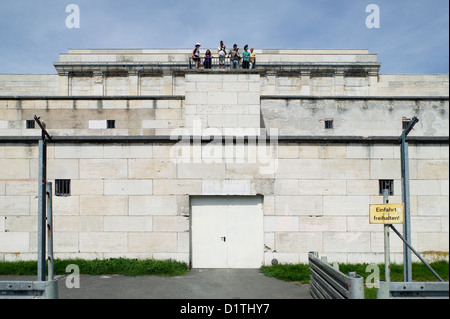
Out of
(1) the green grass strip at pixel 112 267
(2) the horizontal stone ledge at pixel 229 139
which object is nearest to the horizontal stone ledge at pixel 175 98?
(2) the horizontal stone ledge at pixel 229 139

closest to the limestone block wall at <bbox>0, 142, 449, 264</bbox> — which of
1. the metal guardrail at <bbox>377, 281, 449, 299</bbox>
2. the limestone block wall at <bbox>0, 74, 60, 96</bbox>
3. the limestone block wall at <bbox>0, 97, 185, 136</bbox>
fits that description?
the limestone block wall at <bbox>0, 97, 185, 136</bbox>

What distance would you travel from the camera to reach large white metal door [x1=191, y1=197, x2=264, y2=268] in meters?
11.3

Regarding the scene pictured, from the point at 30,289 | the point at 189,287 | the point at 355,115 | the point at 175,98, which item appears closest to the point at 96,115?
the point at 175,98

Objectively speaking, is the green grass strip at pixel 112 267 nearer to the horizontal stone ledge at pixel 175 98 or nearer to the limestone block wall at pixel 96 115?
the limestone block wall at pixel 96 115

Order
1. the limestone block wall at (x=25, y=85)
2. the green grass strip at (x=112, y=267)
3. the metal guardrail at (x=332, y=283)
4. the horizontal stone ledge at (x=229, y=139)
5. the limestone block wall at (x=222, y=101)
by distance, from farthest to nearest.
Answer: the limestone block wall at (x=25, y=85) < the limestone block wall at (x=222, y=101) < the horizontal stone ledge at (x=229, y=139) < the green grass strip at (x=112, y=267) < the metal guardrail at (x=332, y=283)

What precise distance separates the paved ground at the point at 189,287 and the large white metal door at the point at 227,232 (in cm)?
74

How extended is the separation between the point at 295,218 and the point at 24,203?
10.0 metres

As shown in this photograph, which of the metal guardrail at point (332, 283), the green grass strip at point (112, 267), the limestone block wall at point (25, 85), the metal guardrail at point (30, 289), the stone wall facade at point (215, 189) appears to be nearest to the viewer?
the metal guardrail at point (332, 283)

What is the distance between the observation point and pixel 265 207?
11266 mm

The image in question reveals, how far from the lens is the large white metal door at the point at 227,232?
11.3 m

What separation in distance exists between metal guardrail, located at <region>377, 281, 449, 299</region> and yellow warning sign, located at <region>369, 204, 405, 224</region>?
1847 millimetres

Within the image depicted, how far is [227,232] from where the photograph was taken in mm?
11336
